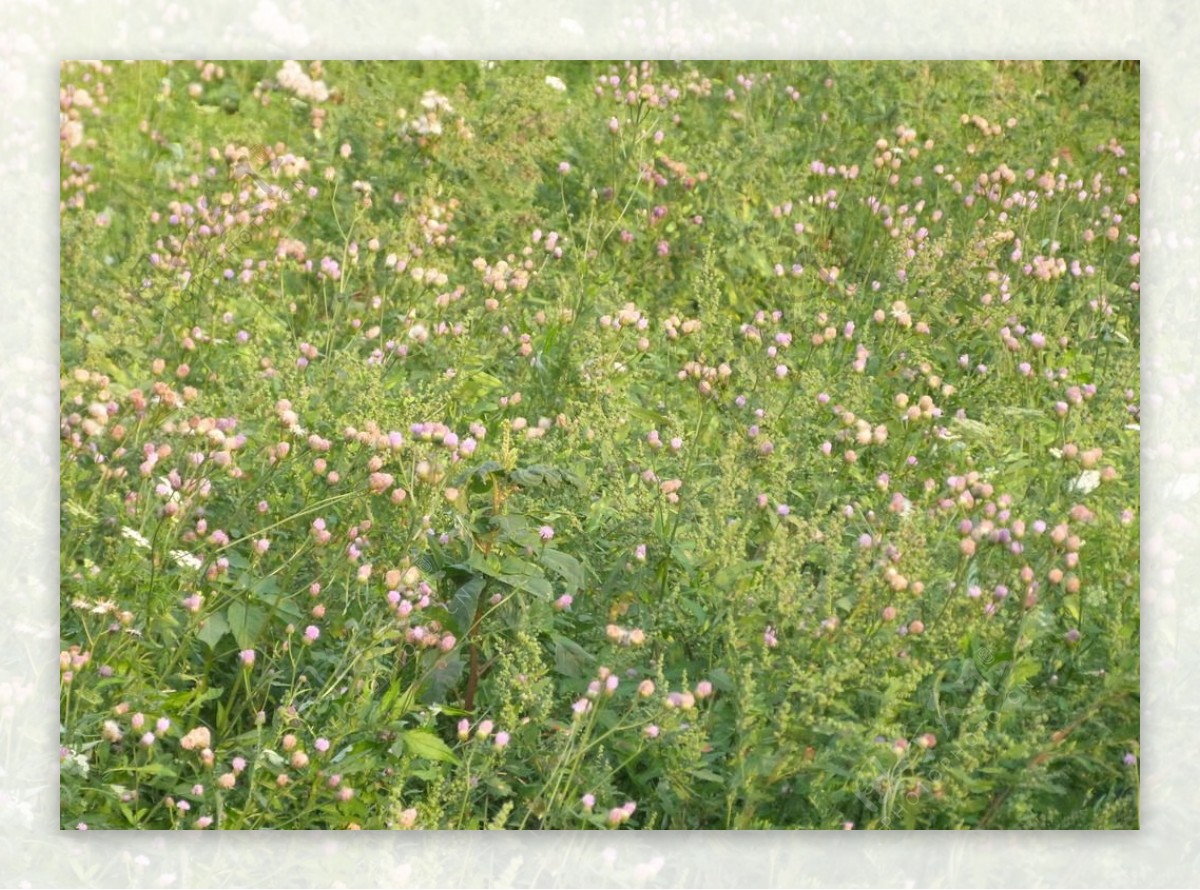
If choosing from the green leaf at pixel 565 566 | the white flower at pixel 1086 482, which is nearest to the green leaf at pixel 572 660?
the green leaf at pixel 565 566

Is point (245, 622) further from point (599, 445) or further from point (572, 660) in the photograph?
point (599, 445)

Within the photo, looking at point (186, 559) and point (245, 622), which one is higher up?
point (186, 559)

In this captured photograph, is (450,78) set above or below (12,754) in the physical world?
above

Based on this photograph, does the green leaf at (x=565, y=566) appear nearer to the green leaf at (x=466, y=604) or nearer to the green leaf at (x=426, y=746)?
the green leaf at (x=466, y=604)

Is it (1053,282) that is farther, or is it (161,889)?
(1053,282)

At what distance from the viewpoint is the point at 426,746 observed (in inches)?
119

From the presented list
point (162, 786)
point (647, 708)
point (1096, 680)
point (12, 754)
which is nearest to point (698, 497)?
point (647, 708)

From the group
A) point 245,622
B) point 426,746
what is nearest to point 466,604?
point 426,746

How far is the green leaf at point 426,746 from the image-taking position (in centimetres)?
302

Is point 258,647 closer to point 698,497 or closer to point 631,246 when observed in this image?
point 698,497

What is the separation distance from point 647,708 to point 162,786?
2.92 ft

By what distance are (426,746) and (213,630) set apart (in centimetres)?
44

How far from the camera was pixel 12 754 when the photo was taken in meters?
3.15

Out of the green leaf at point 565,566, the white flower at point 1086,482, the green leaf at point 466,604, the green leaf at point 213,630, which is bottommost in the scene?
the green leaf at point 213,630
